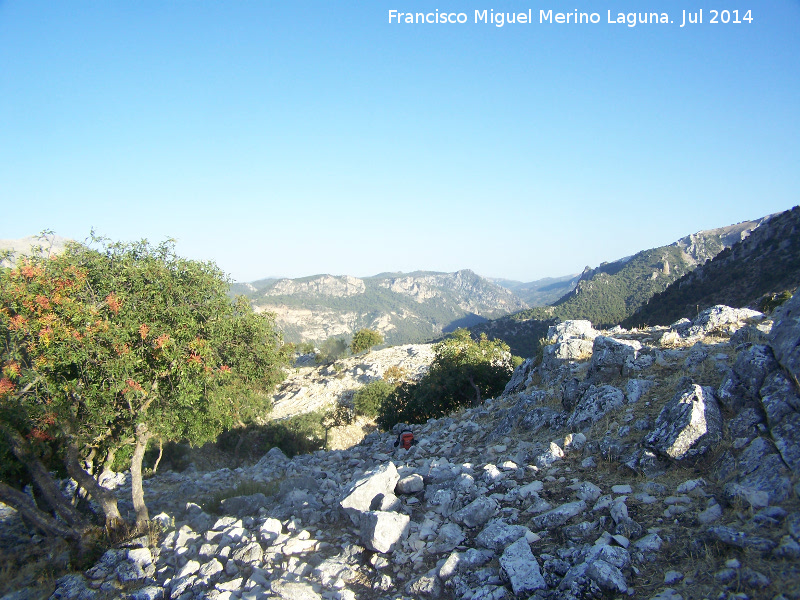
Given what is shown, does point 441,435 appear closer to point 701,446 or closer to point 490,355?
point 701,446

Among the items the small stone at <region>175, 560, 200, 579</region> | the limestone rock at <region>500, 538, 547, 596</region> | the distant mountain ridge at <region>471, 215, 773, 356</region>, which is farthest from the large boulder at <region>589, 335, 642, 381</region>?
the distant mountain ridge at <region>471, 215, 773, 356</region>

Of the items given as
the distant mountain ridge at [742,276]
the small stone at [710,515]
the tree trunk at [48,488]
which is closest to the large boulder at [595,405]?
the small stone at [710,515]

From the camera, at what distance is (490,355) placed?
28.2m

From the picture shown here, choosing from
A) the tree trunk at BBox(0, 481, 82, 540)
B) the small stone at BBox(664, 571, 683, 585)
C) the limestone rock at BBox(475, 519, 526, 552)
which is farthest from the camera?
the tree trunk at BBox(0, 481, 82, 540)

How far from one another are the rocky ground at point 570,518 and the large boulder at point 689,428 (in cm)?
3

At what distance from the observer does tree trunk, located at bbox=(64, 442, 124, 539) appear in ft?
33.6

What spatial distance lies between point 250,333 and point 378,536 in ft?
24.8

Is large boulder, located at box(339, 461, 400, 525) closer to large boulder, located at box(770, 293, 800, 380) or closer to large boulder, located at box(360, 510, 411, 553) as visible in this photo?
large boulder, located at box(360, 510, 411, 553)

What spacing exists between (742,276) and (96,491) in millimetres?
84817

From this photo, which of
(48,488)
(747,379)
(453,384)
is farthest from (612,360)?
(48,488)

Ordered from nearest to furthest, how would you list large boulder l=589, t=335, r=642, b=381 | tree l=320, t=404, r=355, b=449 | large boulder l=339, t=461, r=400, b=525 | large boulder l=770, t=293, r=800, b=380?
large boulder l=770, t=293, r=800, b=380 < large boulder l=339, t=461, r=400, b=525 < large boulder l=589, t=335, r=642, b=381 < tree l=320, t=404, r=355, b=449

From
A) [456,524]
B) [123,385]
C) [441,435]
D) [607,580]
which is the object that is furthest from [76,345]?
[441,435]

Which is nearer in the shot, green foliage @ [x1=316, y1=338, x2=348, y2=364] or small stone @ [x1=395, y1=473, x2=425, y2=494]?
small stone @ [x1=395, y1=473, x2=425, y2=494]

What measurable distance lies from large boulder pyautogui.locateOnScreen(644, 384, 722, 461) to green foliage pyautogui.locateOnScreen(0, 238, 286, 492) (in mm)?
10584
